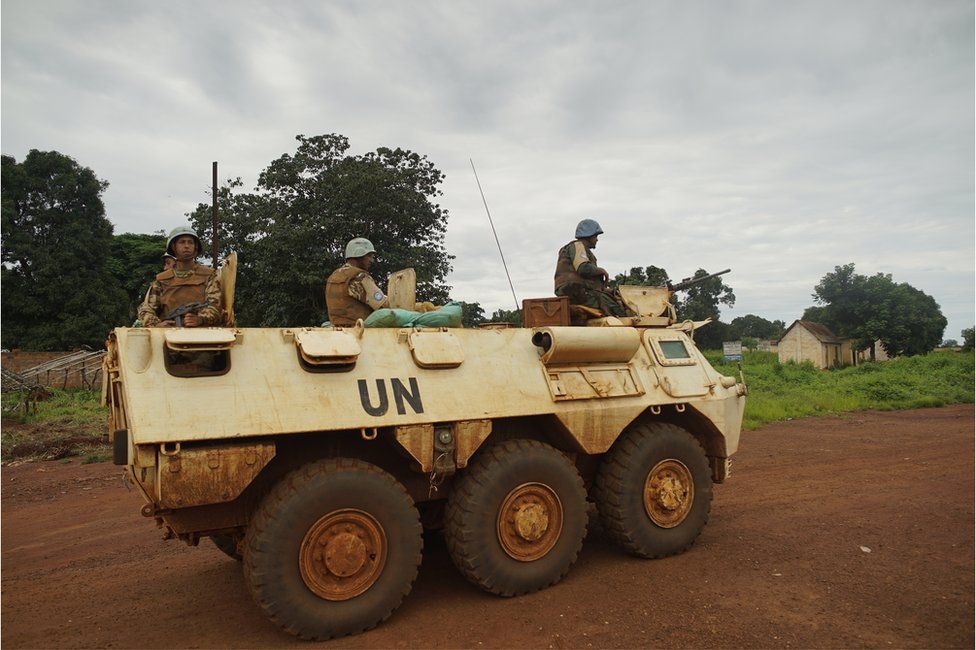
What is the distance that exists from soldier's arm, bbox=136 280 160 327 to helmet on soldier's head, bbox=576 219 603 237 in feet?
12.6

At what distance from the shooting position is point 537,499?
5.02 m

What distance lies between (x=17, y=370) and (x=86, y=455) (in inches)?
545

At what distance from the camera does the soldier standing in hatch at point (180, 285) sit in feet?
17.0

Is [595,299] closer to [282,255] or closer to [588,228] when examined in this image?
[588,228]

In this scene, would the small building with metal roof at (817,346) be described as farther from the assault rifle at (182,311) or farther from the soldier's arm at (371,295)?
the assault rifle at (182,311)

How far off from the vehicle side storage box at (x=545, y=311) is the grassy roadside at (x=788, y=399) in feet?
29.1

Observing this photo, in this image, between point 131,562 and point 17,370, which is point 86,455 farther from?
point 17,370

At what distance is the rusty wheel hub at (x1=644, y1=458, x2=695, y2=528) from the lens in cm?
561

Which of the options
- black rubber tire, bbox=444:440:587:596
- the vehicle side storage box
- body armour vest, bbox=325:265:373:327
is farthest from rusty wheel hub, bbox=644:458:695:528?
body armour vest, bbox=325:265:373:327

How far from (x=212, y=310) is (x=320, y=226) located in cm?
1310

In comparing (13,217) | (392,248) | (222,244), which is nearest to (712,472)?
(392,248)

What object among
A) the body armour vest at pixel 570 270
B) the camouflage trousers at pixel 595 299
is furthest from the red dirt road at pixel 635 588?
the body armour vest at pixel 570 270

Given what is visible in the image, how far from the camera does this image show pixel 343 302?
562 cm

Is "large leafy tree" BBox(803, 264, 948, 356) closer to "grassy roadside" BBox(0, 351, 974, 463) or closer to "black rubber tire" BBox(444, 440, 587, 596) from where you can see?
"grassy roadside" BBox(0, 351, 974, 463)
